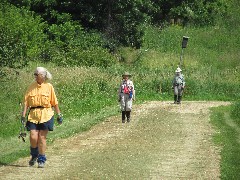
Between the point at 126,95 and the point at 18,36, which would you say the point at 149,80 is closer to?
the point at 18,36

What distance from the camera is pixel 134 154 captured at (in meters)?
16.3

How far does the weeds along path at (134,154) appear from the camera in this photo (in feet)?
43.9

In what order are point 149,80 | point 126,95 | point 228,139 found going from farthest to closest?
point 149,80 < point 126,95 < point 228,139

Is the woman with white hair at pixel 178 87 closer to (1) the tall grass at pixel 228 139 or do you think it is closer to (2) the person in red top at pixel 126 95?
(1) the tall grass at pixel 228 139

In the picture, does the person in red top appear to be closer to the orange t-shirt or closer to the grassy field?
the grassy field

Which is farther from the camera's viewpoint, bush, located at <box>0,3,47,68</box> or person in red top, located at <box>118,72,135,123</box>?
bush, located at <box>0,3,47,68</box>

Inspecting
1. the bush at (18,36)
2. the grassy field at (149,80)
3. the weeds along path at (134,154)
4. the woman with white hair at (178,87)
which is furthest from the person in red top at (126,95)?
the woman with white hair at (178,87)

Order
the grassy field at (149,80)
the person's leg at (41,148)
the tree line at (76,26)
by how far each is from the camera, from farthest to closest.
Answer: the tree line at (76,26) → the grassy field at (149,80) → the person's leg at (41,148)

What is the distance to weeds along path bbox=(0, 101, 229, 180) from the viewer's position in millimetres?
13383

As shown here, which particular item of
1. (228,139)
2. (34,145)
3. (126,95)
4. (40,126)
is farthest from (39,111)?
(126,95)

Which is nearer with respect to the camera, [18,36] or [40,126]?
[40,126]

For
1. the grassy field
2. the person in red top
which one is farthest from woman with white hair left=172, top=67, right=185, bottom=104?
the person in red top

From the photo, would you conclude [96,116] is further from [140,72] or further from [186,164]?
[140,72]

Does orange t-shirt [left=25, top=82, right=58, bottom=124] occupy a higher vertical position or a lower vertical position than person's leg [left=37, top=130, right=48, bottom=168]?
higher
